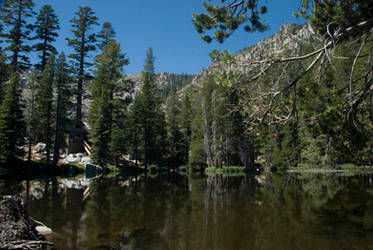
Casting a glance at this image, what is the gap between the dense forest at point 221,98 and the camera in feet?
15.8

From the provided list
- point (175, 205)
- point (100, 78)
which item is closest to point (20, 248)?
point (175, 205)

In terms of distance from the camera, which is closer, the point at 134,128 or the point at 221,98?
the point at 221,98

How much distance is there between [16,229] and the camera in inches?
211

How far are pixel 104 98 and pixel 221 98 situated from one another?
2800 cm

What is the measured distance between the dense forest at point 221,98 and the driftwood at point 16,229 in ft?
14.2

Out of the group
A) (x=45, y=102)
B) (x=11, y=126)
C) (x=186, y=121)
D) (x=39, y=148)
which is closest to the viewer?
(x=11, y=126)

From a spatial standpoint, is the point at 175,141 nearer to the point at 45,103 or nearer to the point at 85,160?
the point at 85,160

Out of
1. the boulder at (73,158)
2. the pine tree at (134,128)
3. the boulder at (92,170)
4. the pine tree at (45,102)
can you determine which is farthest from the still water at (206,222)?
the pine tree at (134,128)

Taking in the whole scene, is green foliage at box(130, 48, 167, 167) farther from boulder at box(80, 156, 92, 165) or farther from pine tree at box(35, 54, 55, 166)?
pine tree at box(35, 54, 55, 166)

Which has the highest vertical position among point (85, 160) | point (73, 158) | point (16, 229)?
point (73, 158)

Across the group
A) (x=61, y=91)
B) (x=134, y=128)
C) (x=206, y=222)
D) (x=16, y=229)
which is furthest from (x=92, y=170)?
(x=16, y=229)

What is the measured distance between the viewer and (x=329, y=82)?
552 cm

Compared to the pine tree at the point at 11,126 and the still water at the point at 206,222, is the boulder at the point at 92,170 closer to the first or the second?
the pine tree at the point at 11,126

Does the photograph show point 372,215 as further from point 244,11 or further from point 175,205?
point 244,11
